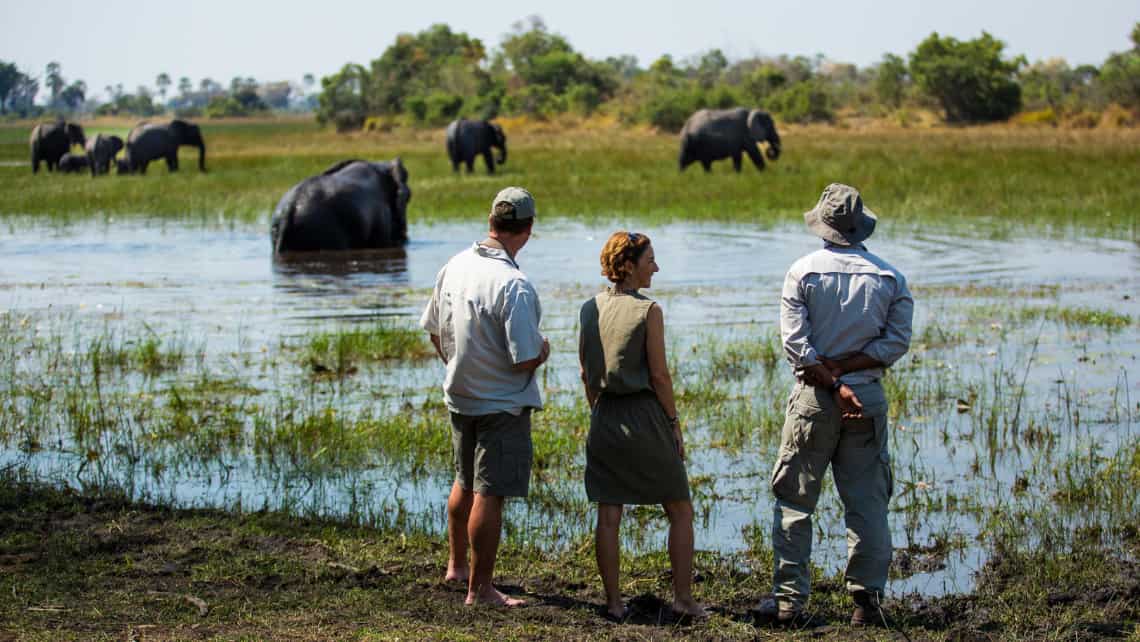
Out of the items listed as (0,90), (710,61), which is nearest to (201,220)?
(710,61)

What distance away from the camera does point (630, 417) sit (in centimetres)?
550

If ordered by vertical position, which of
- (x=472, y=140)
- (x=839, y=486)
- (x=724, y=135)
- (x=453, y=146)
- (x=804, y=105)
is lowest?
(x=839, y=486)

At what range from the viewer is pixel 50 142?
4384 cm

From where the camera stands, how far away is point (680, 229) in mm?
21078

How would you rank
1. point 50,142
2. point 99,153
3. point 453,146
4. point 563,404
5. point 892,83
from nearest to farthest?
point 563,404, point 453,146, point 99,153, point 50,142, point 892,83

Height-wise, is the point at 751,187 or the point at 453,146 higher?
the point at 453,146

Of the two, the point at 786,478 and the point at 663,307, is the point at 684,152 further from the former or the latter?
the point at 786,478

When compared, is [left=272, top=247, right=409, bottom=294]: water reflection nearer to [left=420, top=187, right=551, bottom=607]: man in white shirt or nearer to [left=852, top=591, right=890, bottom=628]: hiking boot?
[left=420, top=187, right=551, bottom=607]: man in white shirt

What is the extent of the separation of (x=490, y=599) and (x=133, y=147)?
36.9 metres

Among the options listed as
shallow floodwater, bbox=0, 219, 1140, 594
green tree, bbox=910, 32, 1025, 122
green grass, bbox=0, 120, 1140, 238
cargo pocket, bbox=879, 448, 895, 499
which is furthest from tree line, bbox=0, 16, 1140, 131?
cargo pocket, bbox=879, 448, 895, 499

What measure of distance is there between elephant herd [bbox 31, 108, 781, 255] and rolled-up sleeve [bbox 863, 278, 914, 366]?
14.1 m

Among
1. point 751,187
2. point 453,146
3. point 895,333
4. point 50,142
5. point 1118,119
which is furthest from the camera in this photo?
point 1118,119

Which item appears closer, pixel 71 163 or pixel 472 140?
pixel 472 140

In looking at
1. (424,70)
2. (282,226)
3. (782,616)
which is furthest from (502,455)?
(424,70)
